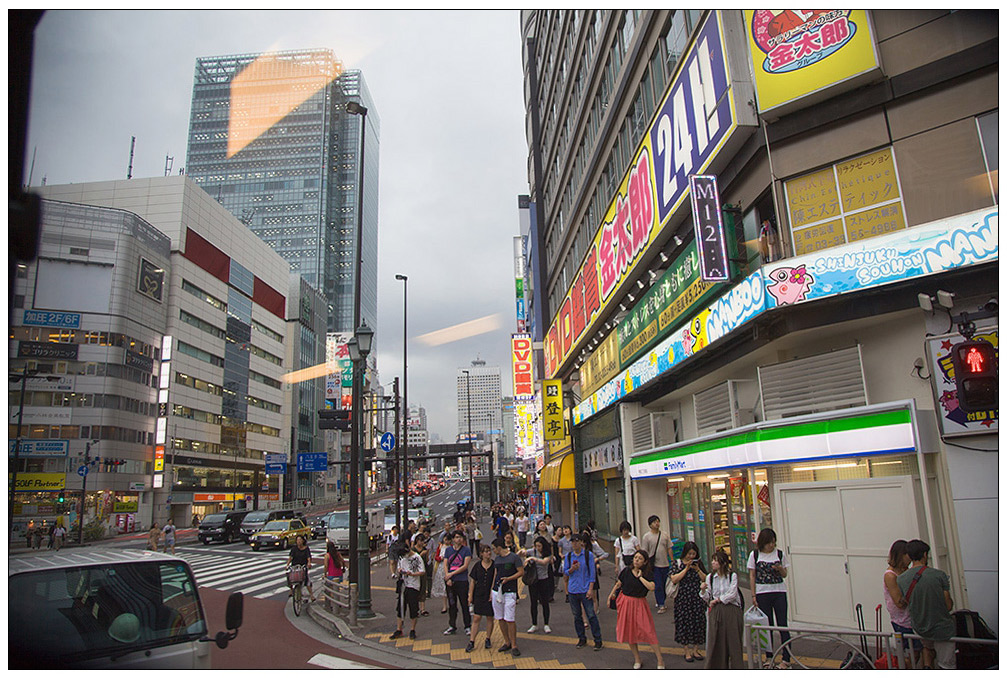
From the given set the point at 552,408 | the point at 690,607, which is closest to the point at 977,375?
the point at 690,607

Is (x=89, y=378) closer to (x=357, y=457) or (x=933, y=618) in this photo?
(x=357, y=457)

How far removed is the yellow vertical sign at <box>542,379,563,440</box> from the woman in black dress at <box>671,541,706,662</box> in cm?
2012

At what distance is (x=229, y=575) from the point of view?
21.6 meters

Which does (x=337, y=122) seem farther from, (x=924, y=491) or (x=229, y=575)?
(x=924, y=491)

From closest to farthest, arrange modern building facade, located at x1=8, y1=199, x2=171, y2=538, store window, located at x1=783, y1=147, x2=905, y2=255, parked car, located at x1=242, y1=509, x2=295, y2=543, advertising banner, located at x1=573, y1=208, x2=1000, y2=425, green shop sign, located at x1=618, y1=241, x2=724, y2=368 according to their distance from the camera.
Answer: advertising banner, located at x1=573, y1=208, x2=1000, y2=425 < store window, located at x1=783, y1=147, x2=905, y2=255 < green shop sign, located at x1=618, y1=241, x2=724, y2=368 < parked car, located at x1=242, y1=509, x2=295, y2=543 < modern building facade, located at x1=8, y1=199, x2=171, y2=538

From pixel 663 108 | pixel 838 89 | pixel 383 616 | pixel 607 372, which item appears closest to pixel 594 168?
pixel 607 372

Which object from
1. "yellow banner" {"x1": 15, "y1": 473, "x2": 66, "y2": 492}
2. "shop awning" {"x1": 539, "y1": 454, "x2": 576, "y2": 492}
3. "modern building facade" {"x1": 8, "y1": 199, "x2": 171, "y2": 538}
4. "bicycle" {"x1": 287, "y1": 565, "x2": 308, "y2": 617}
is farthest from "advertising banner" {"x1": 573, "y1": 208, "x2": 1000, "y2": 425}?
"yellow banner" {"x1": 15, "y1": 473, "x2": 66, "y2": 492}

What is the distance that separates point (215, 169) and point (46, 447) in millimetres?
111345

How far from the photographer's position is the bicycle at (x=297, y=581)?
13.5 m

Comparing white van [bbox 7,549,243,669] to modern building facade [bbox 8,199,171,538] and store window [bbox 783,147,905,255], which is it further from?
modern building facade [bbox 8,199,171,538]

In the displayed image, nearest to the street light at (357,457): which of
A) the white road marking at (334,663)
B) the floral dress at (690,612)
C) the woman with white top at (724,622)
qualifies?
the white road marking at (334,663)

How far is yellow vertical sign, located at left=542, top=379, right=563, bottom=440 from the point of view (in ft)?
95.2

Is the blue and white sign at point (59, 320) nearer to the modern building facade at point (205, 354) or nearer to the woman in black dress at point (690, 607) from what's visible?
the modern building facade at point (205, 354)

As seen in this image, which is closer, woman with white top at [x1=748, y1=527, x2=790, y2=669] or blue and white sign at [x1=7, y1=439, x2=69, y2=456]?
woman with white top at [x1=748, y1=527, x2=790, y2=669]
